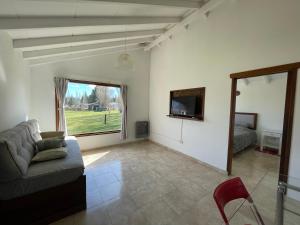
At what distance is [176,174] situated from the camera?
2.99 metres

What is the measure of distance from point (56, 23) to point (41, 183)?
1948 mm

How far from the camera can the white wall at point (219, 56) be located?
88.5 inches

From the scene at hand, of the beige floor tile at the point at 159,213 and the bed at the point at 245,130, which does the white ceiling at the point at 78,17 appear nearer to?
the beige floor tile at the point at 159,213

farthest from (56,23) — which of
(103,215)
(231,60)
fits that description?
(231,60)

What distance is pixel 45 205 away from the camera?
5.59ft

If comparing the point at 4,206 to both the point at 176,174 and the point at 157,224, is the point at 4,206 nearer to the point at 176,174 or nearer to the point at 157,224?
the point at 157,224

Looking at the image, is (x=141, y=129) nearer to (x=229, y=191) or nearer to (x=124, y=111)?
(x=124, y=111)

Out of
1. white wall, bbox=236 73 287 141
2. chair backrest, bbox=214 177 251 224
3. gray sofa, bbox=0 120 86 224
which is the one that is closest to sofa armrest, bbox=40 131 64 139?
gray sofa, bbox=0 120 86 224

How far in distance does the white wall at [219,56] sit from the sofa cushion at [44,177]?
2650 mm

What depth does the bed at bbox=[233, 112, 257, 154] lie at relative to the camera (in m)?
3.98

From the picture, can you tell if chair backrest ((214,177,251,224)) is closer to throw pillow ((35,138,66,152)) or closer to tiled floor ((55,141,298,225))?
tiled floor ((55,141,298,225))

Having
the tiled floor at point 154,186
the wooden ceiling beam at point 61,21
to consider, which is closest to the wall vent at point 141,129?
the tiled floor at point 154,186

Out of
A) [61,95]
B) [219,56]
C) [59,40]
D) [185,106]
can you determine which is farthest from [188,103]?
[61,95]

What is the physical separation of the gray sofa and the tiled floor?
0.21 meters
